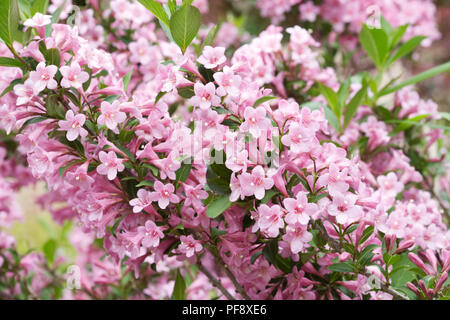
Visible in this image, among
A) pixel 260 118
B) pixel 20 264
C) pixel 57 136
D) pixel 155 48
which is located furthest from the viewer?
pixel 20 264

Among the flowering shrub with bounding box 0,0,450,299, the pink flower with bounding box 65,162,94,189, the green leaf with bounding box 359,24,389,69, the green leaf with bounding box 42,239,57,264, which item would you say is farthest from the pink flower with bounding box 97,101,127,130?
the green leaf with bounding box 42,239,57,264

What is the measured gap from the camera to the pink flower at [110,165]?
1076 millimetres

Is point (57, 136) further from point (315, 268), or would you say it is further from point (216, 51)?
point (315, 268)

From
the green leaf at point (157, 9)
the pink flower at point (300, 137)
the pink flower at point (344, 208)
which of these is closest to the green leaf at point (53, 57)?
the green leaf at point (157, 9)

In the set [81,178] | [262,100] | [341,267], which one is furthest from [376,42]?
[81,178]

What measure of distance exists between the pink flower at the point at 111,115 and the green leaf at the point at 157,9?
0.86 feet

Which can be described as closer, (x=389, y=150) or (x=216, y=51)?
(x=216, y=51)

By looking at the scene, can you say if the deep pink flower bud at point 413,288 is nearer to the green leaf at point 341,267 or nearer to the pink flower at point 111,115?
the green leaf at point 341,267

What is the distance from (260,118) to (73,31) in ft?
1.70

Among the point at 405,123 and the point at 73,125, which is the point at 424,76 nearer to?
the point at 405,123

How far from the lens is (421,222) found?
1329 millimetres

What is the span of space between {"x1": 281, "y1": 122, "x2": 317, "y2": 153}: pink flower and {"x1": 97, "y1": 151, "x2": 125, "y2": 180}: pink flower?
0.38 m

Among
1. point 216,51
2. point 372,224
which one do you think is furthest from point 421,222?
point 216,51

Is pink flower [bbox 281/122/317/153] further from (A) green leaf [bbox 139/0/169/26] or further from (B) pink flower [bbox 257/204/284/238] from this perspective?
(A) green leaf [bbox 139/0/169/26]
